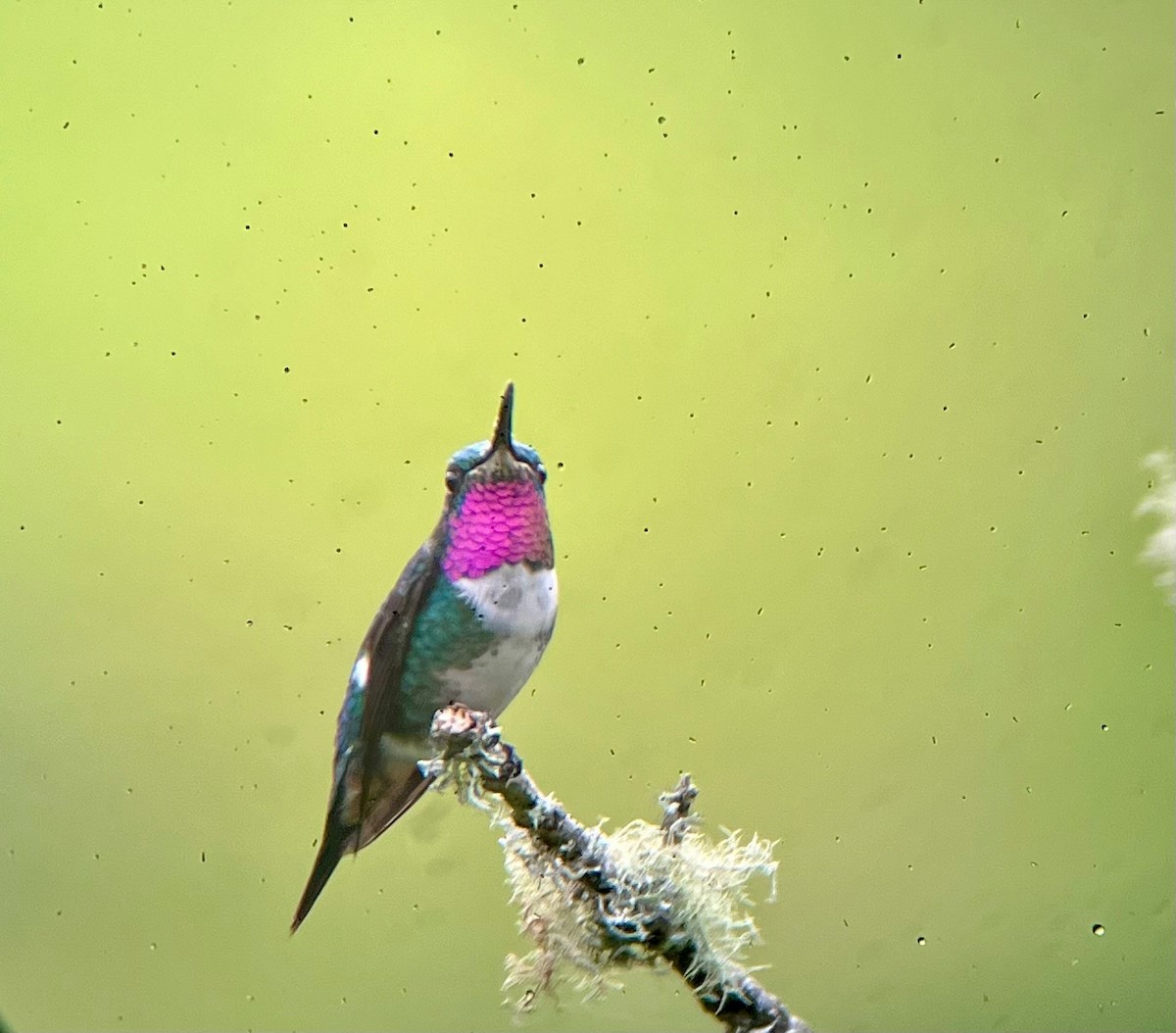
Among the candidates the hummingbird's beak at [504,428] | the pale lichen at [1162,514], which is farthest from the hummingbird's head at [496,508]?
the pale lichen at [1162,514]

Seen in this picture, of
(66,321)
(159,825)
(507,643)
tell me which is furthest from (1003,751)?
(66,321)

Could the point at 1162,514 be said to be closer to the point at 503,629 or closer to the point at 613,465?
the point at 613,465

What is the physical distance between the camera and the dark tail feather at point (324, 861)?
1223mm

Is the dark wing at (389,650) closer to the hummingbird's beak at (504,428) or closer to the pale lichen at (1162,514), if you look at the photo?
the hummingbird's beak at (504,428)

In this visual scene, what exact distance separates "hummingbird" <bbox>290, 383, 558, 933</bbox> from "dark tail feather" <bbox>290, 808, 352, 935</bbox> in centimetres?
4

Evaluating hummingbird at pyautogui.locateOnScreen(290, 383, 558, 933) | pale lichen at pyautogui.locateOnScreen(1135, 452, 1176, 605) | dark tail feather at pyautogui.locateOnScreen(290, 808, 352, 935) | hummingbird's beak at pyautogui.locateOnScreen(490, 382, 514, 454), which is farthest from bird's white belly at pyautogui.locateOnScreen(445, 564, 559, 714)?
pale lichen at pyautogui.locateOnScreen(1135, 452, 1176, 605)

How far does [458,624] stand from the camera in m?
1.12

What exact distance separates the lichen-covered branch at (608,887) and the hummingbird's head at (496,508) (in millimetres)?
160

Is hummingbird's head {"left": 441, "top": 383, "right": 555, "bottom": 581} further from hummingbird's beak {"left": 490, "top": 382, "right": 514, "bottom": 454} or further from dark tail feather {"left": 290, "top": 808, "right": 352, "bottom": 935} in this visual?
dark tail feather {"left": 290, "top": 808, "right": 352, "bottom": 935}

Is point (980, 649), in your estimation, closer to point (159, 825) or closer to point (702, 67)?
point (702, 67)

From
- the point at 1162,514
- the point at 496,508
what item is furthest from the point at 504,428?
the point at 1162,514

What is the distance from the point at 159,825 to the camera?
1.24 meters

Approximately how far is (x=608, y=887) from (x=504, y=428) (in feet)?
1.49

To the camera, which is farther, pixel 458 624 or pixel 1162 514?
pixel 1162 514
